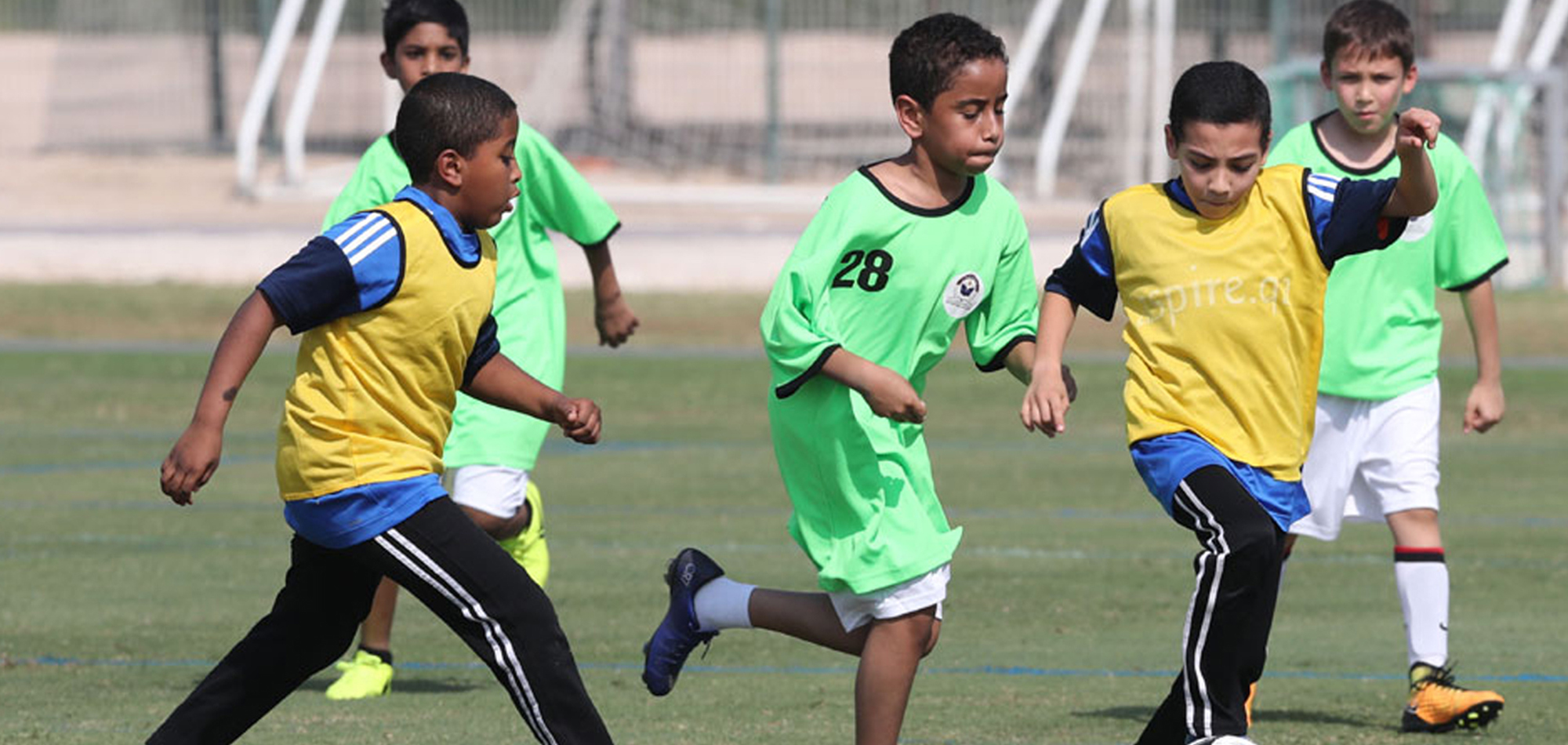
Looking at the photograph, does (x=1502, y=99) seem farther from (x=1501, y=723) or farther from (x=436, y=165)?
(x=436, y=165)

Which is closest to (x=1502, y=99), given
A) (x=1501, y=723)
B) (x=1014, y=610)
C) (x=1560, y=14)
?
(x=1560, y=14)

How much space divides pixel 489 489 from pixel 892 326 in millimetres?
2140

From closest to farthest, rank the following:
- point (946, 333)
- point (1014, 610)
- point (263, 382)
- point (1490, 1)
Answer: point (946, 333) < point (1014, 610) < point (263, 382) < point (1490, 1)

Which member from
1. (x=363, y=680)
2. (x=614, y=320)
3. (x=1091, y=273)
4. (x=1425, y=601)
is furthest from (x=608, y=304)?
(x=1425, y=601)

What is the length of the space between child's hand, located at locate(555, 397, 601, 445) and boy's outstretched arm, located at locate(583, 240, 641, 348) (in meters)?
2.11

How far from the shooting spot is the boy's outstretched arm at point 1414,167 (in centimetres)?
568

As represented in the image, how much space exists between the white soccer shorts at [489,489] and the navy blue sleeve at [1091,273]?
2.08m

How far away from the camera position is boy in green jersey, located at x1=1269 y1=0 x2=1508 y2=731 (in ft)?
23.8

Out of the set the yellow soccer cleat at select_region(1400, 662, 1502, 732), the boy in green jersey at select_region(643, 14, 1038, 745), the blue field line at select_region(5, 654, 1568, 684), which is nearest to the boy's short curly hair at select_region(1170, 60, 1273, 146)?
the boy in green jersey at select_region(643, 14, 1038, 745)

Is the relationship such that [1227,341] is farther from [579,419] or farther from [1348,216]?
[579,419]

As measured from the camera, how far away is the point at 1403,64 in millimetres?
7164

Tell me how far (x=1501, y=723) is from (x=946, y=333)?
7.22 feet

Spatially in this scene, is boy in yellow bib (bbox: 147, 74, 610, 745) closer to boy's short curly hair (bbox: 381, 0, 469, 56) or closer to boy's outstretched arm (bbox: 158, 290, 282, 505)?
boy's outstretched arm (bbox: 158, 290, 282, 505)

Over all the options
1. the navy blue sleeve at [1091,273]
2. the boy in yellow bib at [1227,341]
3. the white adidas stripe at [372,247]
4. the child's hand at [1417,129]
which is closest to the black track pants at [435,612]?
the white adidas stripe at [372,247]
